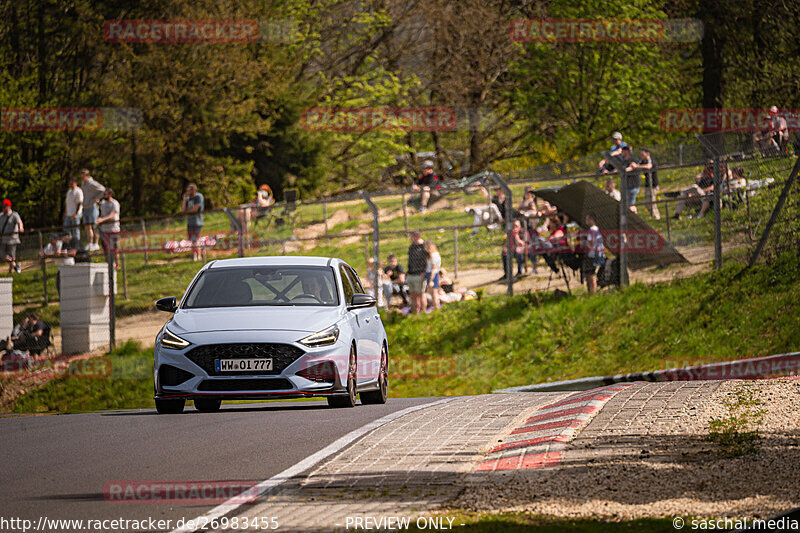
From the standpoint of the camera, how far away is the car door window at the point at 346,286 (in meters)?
14.1

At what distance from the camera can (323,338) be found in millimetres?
12688

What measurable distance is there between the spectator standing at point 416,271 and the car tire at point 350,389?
11.2m

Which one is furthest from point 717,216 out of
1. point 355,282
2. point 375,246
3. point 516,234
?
point 355,282

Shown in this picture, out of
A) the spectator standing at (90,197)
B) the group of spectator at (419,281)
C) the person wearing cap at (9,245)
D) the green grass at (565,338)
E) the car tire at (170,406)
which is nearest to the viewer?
the car tire at (170,406)

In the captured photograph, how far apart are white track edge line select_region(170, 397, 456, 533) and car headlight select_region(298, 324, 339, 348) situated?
94 cm

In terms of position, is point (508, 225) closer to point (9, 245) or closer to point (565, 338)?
point (565, 338)

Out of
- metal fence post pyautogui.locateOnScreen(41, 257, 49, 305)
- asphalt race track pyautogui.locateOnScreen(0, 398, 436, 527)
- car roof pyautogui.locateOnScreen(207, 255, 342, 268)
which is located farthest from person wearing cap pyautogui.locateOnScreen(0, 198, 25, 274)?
car roof pyautogui.locateOnScreen(207, 255, 342, 268)

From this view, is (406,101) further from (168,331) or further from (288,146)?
(168,331)

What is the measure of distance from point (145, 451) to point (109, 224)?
1826cm

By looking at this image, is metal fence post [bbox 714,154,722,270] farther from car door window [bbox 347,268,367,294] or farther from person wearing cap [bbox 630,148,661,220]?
car door window [bbox 347,268,367,294]

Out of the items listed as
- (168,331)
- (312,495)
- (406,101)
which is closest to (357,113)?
(406,101)

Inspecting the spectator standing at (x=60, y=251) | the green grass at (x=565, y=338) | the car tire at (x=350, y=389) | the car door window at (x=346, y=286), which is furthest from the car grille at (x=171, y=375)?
the spectator standing at (x=60, y=251)

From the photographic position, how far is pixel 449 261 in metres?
28.6

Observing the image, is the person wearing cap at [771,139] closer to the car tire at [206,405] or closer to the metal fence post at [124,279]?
the car tire at [206,405]
